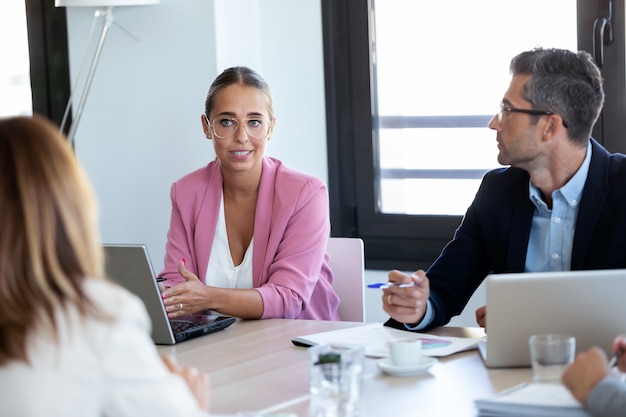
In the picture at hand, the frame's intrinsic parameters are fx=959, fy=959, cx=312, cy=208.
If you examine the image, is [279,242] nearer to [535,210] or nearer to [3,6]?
[535,210]

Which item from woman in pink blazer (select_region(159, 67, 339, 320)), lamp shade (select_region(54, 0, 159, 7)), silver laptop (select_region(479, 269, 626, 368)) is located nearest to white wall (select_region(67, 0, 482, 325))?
lamp shade (select_region(54, 0, 159, 7))

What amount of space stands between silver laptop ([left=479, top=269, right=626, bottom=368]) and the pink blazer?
855 mm

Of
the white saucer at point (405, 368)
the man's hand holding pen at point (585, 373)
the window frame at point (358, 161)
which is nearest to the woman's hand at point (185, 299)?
the white saucer at point (405, 368)

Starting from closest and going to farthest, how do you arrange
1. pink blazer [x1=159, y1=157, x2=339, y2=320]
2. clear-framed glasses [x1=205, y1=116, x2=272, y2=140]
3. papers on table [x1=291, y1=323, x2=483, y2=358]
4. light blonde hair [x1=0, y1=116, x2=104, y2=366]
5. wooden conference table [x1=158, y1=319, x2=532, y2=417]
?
light blonde hair [x1=0, y1=116, x2=104, y2=366] < wooden conference table [x1=158, y1=319, x2=532, y2=417] < papers on table [x1=291, y1=323, x2=483, y2=358] < pink blazer [x1=159, y1=157, x2=339, y2=320] < clear-framed glasses [x1=205, y1=116, x2=272, y2=140]

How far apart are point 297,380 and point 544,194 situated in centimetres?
94

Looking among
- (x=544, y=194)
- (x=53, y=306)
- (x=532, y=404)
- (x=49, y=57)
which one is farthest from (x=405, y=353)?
(x=49, y=57)

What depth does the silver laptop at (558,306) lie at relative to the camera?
1825mm

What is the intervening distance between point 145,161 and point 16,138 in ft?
9.10

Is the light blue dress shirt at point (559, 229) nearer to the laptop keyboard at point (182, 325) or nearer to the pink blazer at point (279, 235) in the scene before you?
the pink blazer at point (279, 235)

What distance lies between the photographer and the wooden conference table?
168 cm

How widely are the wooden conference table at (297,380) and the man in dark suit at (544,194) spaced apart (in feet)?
0.85

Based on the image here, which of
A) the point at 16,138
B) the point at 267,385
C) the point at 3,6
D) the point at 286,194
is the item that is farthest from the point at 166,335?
the point at 3,6

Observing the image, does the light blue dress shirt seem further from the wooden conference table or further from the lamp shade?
the lamp shade

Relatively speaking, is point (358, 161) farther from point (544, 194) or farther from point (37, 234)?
point (37, 234)
